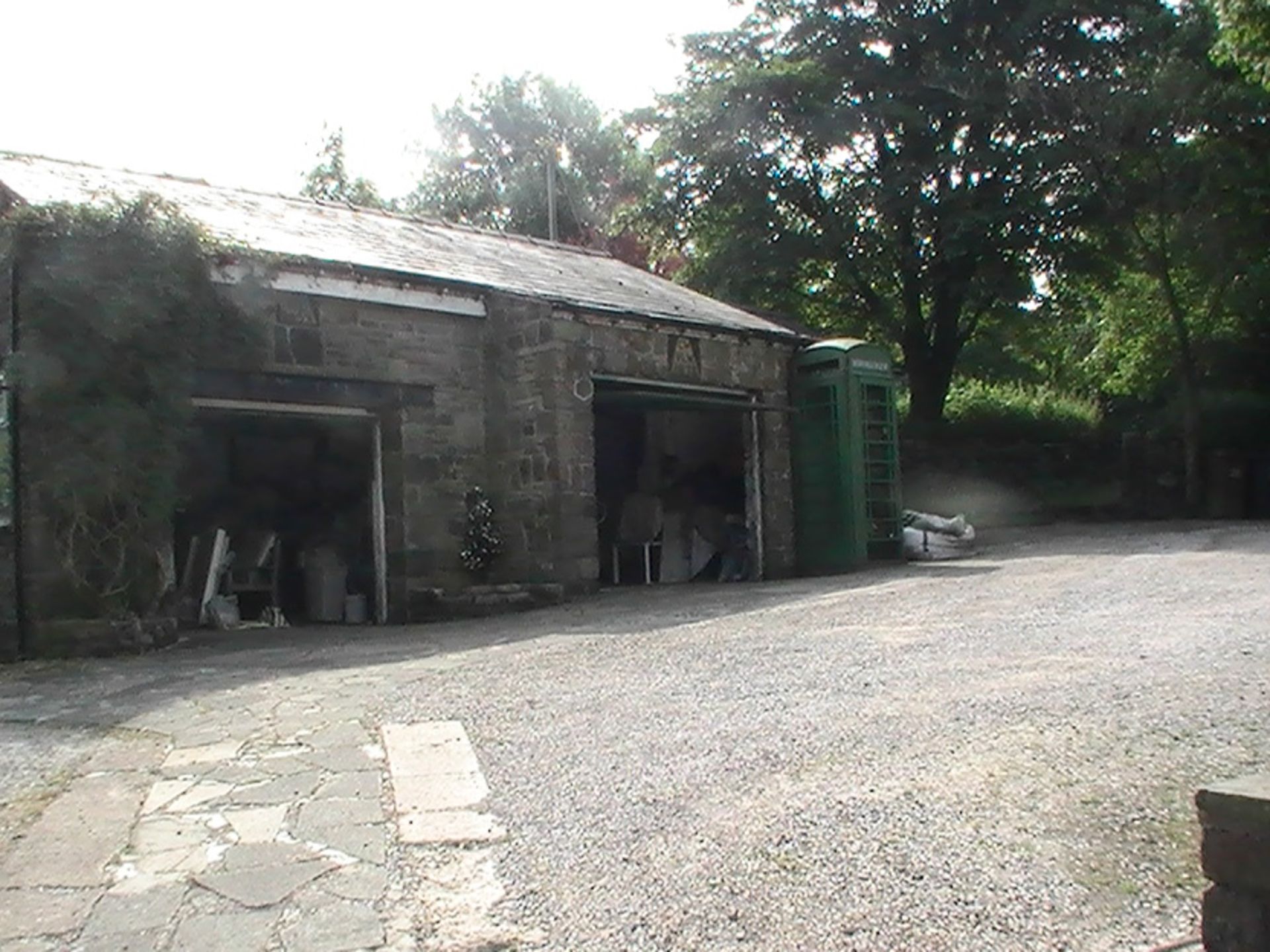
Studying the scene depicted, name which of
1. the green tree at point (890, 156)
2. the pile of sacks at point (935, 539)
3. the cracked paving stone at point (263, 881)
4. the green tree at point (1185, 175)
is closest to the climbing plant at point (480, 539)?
the pile of sacks at point (935, 539)

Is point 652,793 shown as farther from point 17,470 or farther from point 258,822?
point 17,470

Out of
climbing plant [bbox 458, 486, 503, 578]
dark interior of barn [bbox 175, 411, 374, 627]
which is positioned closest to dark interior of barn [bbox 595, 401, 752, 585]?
dark interior of barn [bbox 175, 411, 374, 627]

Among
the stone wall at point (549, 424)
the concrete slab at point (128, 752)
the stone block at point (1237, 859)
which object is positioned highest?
the stone wall at point (549, 424)

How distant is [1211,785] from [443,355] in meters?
9.53

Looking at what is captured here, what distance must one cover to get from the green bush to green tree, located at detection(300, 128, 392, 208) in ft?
59.3

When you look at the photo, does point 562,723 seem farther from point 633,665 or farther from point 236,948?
point 236,948

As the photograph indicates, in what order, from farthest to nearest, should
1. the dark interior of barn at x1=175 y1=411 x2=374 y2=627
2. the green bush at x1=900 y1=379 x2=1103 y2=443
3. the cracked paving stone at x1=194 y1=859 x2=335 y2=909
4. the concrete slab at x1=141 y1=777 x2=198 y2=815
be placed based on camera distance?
1. the green bush at x1=900 y1=379 x2=1103 y2=443
2. the dark interior of barn at x1=175 y1=411 x2=374 y2=627
3. the concrete slab at x1=141 y1=777 x2=198 y2=815
4. the cracked paving stone at x1=194 y1=859 x2=335 y2=909

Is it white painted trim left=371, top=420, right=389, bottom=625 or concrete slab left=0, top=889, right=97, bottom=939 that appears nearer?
concrete slab left=0, top=889, right=97, bottom=939

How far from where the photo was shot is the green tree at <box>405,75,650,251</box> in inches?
1422

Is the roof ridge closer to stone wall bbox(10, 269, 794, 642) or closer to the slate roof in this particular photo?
the slate roof

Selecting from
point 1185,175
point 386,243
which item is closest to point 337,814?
point 386,243

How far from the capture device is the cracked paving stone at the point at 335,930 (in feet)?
A: 9.18

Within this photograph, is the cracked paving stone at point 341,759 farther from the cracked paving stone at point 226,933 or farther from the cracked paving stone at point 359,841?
the cracked paving stone at point 226,933

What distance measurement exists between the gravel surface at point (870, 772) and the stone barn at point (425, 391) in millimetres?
3799
